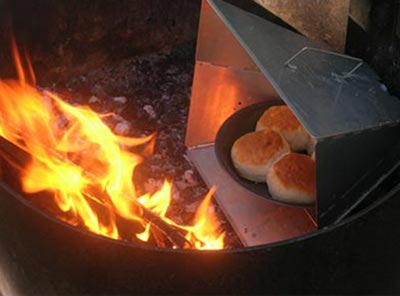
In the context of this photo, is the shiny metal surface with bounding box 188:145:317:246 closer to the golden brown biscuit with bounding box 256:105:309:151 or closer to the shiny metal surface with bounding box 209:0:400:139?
the golden brown biscuit with bounding box 256:105:309:151

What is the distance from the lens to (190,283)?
5.21ft

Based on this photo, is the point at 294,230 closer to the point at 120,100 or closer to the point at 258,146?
the point at 258,146

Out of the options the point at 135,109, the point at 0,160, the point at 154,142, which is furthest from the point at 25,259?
the point at 135,109

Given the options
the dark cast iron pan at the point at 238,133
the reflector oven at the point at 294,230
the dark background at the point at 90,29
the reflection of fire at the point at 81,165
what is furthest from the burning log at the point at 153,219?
the dark background at the point at 90,29

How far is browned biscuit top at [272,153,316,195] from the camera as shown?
2176 millimetres

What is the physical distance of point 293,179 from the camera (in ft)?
7.19

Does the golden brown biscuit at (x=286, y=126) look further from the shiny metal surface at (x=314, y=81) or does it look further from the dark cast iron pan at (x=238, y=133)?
the shiny metal surface at (x=314, y=81)

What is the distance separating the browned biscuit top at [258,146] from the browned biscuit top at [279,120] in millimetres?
53

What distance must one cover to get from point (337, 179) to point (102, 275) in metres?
0.73

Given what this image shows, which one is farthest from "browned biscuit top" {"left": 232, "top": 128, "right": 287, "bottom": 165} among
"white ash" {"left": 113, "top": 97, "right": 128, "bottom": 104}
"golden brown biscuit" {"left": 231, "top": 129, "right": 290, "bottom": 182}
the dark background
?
the dark background

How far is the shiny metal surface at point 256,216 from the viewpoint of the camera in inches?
93.8

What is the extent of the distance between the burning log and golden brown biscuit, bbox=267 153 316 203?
40 centimetres

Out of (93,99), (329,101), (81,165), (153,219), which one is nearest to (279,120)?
(329,101)

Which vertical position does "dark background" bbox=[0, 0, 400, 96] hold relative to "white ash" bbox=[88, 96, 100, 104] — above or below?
above
